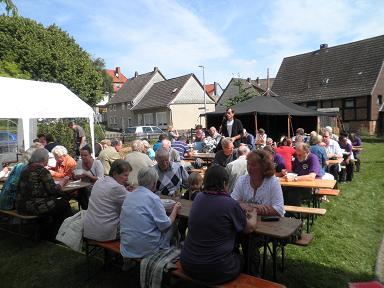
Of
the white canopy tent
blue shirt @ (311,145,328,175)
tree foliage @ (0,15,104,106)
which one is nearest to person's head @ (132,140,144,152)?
blue shirt @ (311,145,328,175)

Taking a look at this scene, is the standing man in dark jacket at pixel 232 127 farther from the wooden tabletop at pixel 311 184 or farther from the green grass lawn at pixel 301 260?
the wooden tabletop at pixel 311 184

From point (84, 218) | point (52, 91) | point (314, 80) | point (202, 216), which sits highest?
point (314, 80)

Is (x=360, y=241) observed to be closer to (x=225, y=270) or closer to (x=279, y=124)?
(x=225, y=270)

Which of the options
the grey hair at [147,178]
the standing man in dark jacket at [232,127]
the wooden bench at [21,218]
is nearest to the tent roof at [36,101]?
the wooden bench at [21,218]

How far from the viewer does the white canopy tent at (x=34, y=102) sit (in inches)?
414

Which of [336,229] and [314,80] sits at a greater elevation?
[314,80]

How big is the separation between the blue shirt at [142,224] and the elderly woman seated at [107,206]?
0.43 meters

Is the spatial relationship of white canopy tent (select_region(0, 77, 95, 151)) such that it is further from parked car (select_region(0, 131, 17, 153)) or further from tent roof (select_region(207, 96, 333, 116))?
tent roof (select_region(207, 96, 333, 116))

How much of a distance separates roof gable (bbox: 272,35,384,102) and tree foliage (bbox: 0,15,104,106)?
20.0 meters

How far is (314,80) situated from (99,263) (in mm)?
31862

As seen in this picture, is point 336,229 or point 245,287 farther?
point 336,229

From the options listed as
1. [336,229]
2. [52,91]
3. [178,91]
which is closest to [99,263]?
[336,229]

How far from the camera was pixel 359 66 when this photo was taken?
30.0 metres

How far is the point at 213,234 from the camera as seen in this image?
2805 millimetres
